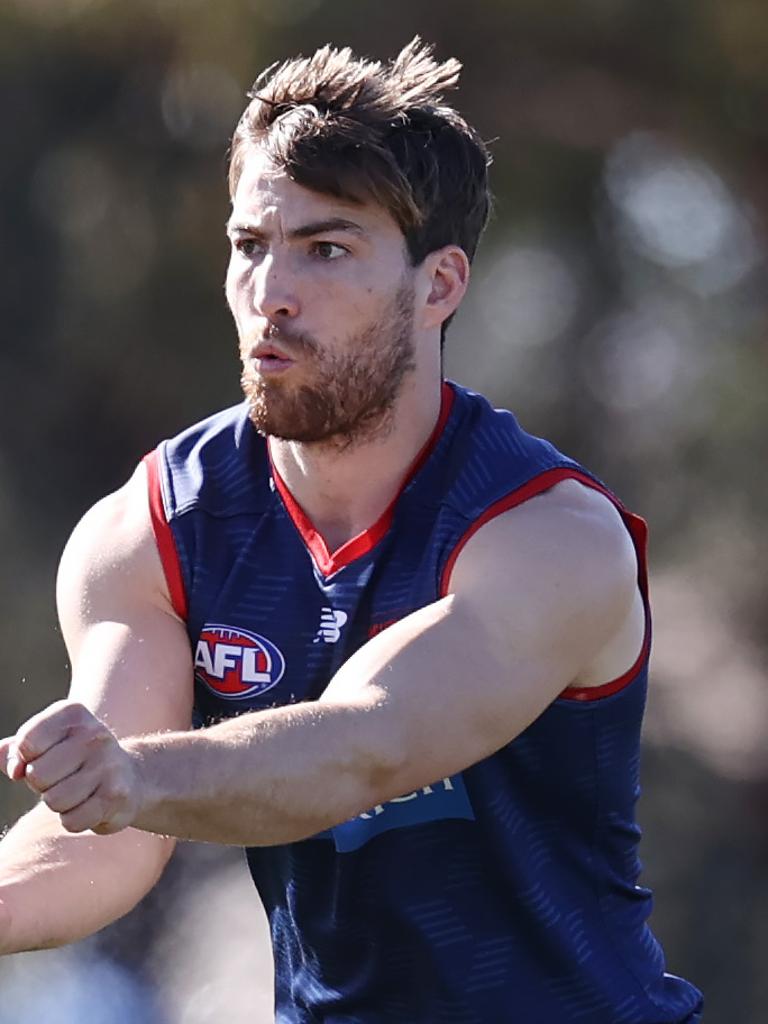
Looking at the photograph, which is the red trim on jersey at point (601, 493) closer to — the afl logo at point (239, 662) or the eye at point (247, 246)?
the afl logo at point (239, 662)

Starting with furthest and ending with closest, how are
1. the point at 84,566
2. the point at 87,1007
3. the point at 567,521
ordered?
the point at 87,1007 < the point at 84,566 < the point at 567,521

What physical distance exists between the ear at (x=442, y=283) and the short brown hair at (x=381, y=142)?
0.02 metres

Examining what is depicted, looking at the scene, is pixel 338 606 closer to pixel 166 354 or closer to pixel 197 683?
pixel 197 683

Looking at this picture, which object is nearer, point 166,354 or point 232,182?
point 232,182

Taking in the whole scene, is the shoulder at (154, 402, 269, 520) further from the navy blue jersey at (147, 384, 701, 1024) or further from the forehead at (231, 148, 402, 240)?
the forehead at (231, 148, 402, 240)

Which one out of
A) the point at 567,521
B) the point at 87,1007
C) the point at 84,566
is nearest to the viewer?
the point at 567,521

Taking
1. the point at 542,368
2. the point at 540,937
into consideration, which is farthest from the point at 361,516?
the point at 542,368

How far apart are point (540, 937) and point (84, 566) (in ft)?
2.51

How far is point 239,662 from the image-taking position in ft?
8.76

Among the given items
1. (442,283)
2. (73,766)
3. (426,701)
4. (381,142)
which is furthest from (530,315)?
(73,766)

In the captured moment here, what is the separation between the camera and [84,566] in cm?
275

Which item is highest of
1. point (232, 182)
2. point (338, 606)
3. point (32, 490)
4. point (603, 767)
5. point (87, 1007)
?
point (232, 182)

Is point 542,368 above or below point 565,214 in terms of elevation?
below

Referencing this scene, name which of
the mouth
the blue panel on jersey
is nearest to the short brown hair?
the mouth
